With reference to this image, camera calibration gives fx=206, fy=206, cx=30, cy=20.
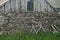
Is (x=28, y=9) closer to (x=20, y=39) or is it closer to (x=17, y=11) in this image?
(x=17, y=11)

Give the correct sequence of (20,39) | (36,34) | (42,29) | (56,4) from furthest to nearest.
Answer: (56,4)
(42,29)
(36,34)
(20,39)

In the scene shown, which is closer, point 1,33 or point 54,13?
point 1,33

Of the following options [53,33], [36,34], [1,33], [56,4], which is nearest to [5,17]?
[1,33]

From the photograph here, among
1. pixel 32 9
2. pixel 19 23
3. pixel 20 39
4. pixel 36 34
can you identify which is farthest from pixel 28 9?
→ pixel 20 39

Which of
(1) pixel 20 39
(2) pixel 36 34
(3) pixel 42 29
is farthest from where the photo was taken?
(3) pixel 42 29

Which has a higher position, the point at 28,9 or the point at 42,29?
the point at 28,9

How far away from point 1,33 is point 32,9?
221cm

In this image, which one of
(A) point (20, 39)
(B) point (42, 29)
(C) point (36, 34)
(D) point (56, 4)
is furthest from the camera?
(D) point (56, 4)

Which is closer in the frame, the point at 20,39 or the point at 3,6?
the point at 20,39

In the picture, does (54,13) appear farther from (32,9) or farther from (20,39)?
(20,39)

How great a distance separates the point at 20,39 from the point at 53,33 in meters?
1.89

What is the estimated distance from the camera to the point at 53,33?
10188 mm

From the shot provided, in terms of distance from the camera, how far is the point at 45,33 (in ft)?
33.3

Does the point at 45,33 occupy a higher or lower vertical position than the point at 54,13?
lower
